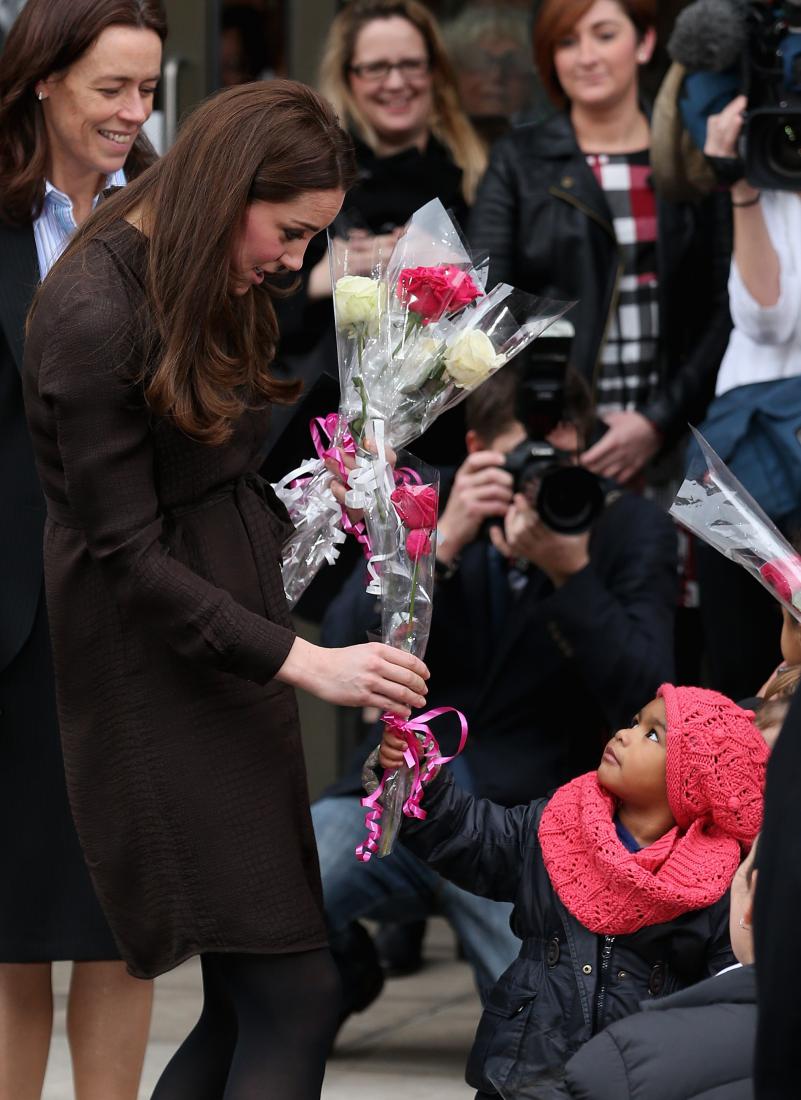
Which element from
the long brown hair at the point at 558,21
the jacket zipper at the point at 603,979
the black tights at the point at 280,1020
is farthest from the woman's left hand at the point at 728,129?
the black tights at the point at 280,1020

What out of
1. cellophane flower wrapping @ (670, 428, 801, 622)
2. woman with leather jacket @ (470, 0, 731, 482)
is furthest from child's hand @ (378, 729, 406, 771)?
woman with leather jacket @ (470, 0, 731, 482)

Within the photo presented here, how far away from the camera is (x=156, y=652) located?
2.64 meters

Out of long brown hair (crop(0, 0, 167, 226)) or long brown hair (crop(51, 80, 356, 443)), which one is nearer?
long brown hair (crop(51, 80, 356, 443))

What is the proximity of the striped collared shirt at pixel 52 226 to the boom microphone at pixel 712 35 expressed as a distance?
122cm

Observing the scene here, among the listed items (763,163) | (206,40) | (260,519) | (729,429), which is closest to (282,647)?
(260,519)

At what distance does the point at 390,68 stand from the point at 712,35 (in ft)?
3.51

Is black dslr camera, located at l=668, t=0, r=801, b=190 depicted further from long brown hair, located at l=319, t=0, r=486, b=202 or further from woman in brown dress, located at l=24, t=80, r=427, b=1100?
woman in brown dress, located at l=24, t=80, r=427, b=1100

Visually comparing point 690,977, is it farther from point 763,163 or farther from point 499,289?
point 763,163

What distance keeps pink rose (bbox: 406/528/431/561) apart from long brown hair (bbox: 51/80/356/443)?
0.33 metres

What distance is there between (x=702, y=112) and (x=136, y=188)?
5.33 feet

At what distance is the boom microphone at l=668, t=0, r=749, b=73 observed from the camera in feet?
12.1

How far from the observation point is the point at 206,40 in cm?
548

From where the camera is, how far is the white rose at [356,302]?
280 cm

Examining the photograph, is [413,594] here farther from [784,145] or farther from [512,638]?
[784,145]
